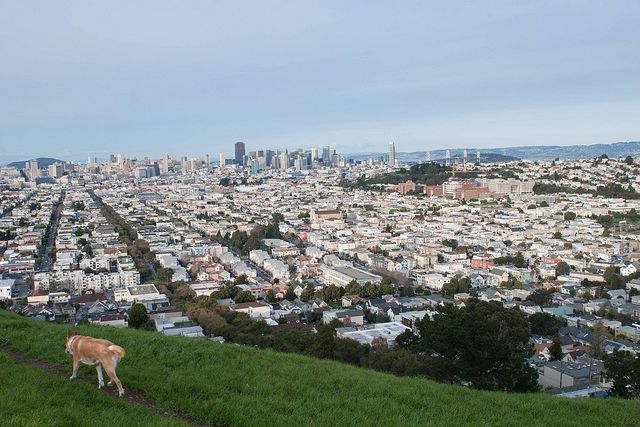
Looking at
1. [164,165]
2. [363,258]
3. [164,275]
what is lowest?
[363,258]

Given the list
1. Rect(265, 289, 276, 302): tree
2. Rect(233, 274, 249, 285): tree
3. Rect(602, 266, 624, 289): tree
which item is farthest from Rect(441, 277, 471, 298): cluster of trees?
Rect(233, 274, 249, 285): tree

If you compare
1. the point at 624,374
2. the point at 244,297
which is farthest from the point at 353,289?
the point at 624,374

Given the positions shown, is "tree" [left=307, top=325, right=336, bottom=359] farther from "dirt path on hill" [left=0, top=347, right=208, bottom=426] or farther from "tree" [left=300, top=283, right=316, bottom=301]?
"tree" [left=300, top=283, right=316, bottom=301]

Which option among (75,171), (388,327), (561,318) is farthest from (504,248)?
(75,171)

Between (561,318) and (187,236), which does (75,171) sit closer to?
(187,236)

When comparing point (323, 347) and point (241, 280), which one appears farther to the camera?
point (241, 280)

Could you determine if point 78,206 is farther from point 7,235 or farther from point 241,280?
point 241,280
